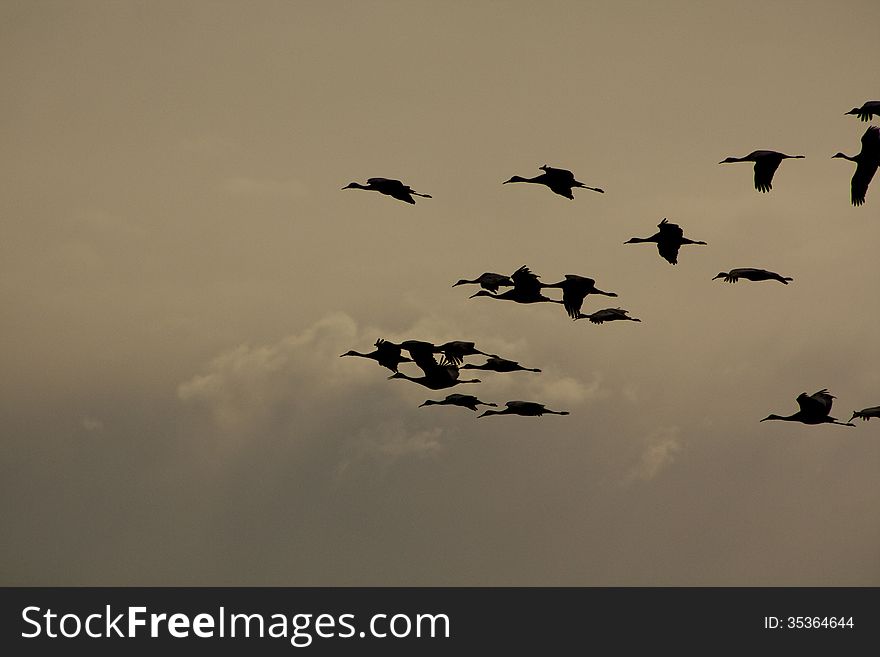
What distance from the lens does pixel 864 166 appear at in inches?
2261

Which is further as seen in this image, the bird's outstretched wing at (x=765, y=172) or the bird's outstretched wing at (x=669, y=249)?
the bird's outstretched wing at (x=765, y=172)

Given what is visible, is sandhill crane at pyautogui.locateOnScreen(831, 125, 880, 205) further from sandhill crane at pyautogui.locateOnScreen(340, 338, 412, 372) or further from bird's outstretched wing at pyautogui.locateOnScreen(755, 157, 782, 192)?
sandhill crane at pyautogui.locateOnScreen(340, 338, 412, 372)

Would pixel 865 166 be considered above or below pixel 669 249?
above

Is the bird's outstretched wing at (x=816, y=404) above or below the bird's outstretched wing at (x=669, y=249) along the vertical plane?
below

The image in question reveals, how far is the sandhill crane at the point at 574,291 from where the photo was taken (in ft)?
187

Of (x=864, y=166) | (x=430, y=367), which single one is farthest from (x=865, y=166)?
(x=430, y=367)

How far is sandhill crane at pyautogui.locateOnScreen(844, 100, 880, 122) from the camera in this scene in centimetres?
5303

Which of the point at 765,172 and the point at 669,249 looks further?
the point at 765,172

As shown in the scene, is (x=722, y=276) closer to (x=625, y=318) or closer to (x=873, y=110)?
(x=625, y=318)

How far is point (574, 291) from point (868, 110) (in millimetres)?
12342

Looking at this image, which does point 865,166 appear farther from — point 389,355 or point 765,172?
point 389,355

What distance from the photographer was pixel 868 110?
175 ft

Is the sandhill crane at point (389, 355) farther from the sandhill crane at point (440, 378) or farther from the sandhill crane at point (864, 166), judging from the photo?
the sandhill crane at point (864, 166)

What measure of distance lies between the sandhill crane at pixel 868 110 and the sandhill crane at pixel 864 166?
1.98 meters
